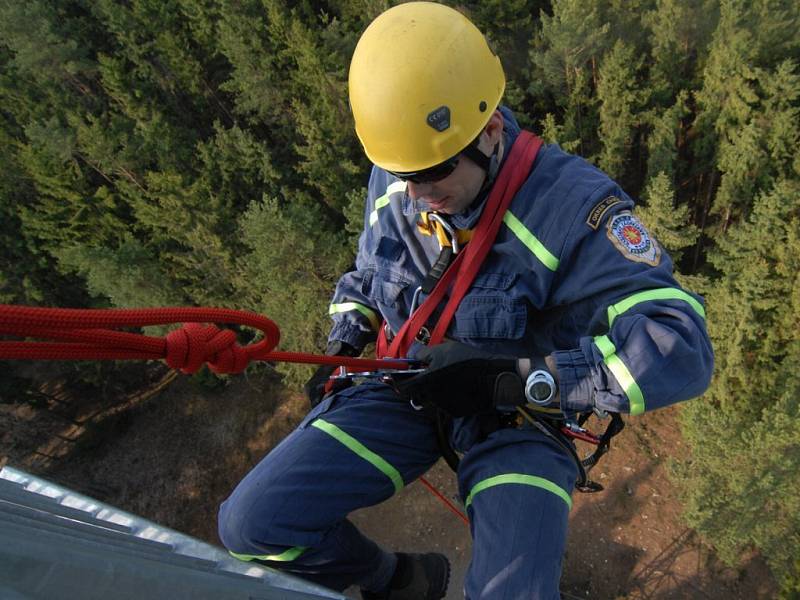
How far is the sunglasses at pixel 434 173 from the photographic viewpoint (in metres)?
2.51

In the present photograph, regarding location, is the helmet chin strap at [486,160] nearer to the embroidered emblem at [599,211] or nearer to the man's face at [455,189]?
the man's face at [455,189]

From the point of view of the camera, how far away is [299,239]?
42.9ft

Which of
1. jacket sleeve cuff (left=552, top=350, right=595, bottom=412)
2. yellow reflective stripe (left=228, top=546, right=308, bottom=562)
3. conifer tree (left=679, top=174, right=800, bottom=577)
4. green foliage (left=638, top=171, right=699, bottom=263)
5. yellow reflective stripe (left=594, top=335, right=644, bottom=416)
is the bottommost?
conifer tree (left=679, top=174, right=800, bottom=577)

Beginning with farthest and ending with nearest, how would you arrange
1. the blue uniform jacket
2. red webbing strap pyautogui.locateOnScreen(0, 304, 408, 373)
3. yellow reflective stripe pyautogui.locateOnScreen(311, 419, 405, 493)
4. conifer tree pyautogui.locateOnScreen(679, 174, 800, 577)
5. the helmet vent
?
conifer tree pyautogui.locateOnScreen(679, 174, 800, 577), yellow reflective stripe pyautogui.locateOnScreen(311, 419, 405, 493), the helmet vent, the blue uniform jacket, red webbing strap pyautogui.locateOnScreen(0, 304, 408, 373)

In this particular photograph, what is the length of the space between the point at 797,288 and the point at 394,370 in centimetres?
1202

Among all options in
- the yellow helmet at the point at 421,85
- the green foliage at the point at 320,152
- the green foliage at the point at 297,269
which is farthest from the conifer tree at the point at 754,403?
the yellow helmet at the point at 421,85

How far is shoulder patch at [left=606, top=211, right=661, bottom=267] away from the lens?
2.29 meters

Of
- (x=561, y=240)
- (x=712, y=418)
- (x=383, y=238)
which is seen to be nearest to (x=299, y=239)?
(x=712, y=418)

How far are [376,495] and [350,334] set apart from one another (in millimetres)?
942

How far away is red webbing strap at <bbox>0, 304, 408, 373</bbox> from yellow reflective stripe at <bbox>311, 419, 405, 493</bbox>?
651mm

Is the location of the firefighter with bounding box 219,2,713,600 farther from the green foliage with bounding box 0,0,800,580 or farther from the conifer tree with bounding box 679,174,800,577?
the green foliage with bounding box 0,0,800,580

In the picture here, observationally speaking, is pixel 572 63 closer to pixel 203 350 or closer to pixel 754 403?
pixel 754 403

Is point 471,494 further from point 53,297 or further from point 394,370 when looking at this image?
point 53,297

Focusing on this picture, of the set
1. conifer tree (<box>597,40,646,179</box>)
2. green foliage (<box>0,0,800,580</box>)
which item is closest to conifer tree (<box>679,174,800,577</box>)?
green foliage (<box>0,0,800,580</box>)
